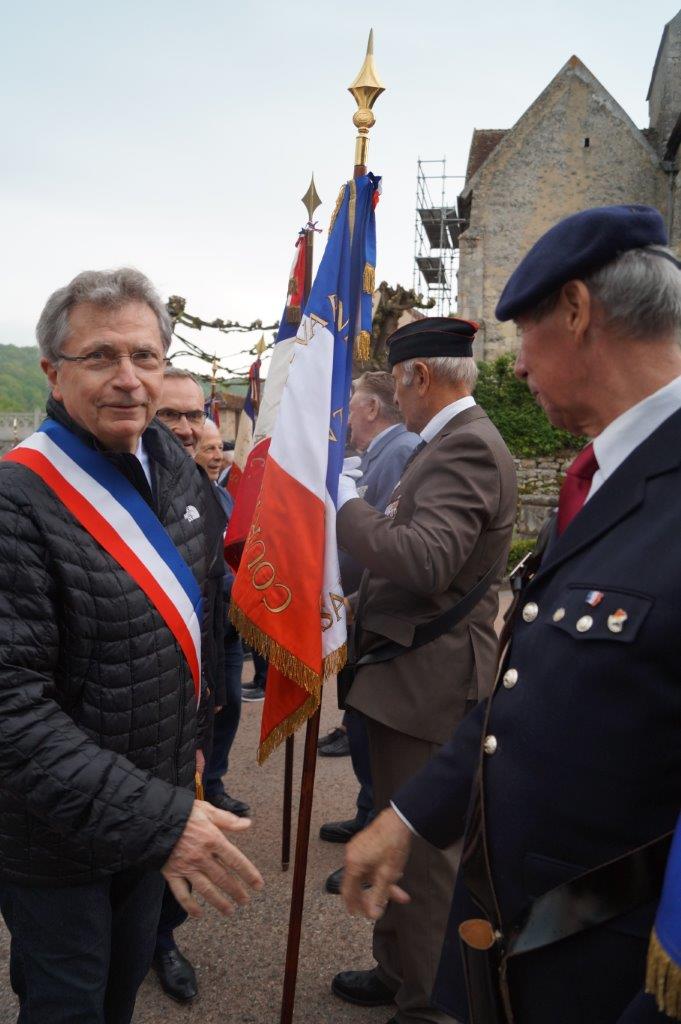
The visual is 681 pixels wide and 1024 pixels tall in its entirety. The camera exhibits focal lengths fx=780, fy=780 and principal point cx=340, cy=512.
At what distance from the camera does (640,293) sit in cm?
140

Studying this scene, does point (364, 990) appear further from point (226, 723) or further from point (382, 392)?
point (382, 392)

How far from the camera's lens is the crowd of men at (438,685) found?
1302 millimetres

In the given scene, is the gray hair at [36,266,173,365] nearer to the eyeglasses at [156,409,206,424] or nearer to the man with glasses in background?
the man with glasses in background

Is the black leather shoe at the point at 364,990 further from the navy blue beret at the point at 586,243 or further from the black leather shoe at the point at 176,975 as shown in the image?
the navy blue beret at the point at 586,243

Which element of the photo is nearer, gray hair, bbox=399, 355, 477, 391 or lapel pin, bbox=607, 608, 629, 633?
lapel pin, bbox=607, 608, 629, 633

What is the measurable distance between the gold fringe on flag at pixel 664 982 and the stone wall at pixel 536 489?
61.2ft

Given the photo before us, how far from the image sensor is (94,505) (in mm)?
1889

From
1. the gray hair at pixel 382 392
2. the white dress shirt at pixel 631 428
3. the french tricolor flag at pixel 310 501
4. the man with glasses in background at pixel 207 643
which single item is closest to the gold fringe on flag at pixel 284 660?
the french tricolor flag at pixel 310 501

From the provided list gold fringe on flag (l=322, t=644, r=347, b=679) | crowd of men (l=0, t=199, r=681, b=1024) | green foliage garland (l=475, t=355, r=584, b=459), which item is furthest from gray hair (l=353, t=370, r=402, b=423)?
green foliage garland (l=475, t=355, r=584, b=459)

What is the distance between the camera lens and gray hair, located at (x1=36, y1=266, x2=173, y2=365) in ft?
6.47

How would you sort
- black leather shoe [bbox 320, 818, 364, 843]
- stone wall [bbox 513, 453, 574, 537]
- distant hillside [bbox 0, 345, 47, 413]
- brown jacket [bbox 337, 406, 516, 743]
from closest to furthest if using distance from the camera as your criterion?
brown jacket [bbox 337, 406, 516, 743] → black leather shoe [bbox 320, 818, 364, 843] → stone wall [bbox 513, 453, 574, 537] → distant hillside [bbox 0, 345, 47, 413]

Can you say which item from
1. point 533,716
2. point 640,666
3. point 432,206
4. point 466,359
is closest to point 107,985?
point 533,716

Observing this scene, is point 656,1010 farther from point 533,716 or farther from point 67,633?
point 67,633

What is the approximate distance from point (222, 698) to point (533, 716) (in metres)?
2.82
